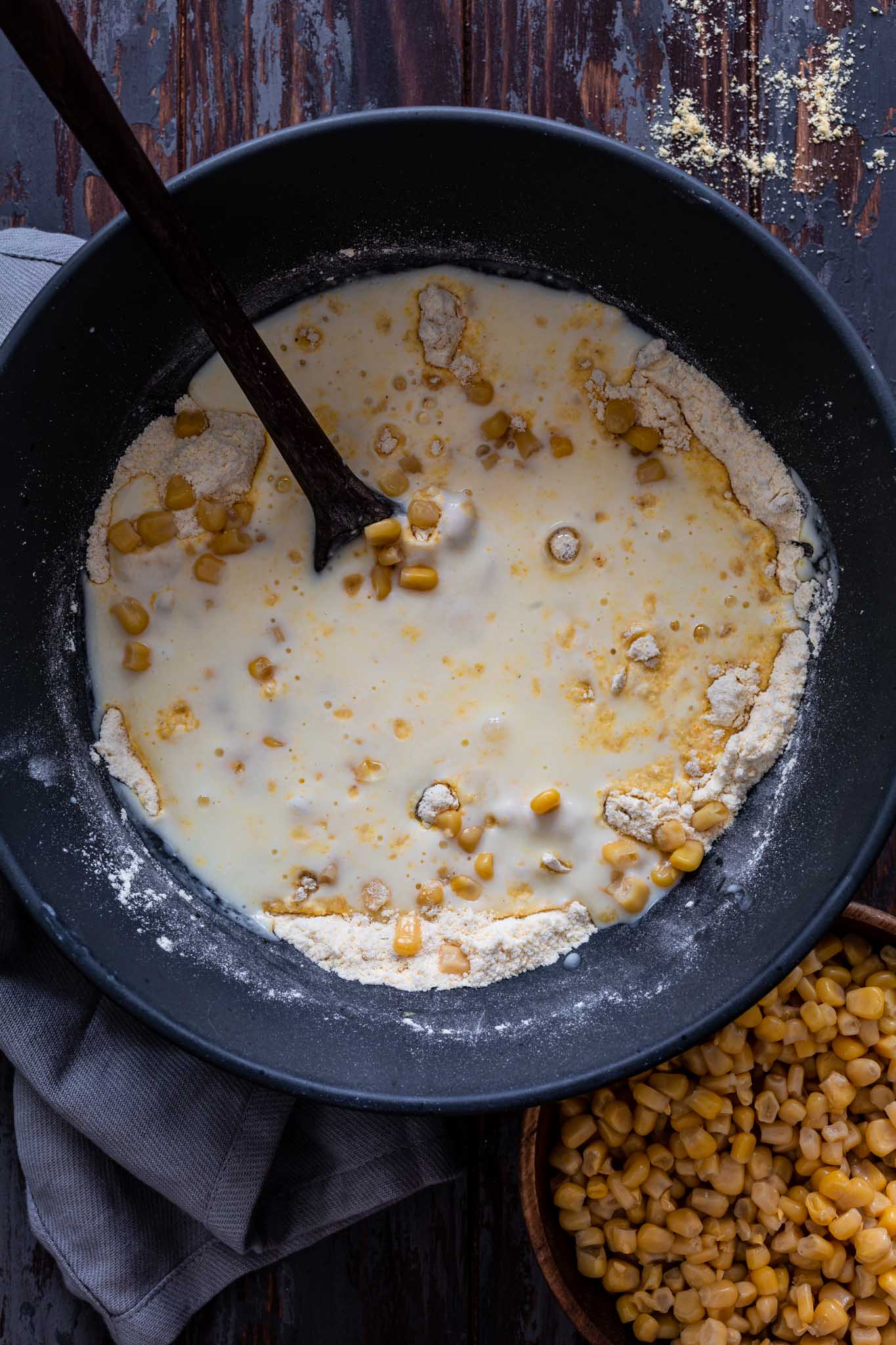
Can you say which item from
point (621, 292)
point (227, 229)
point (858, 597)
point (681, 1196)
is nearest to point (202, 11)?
point (227, 229)

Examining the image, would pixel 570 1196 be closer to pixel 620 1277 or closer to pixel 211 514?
pixel 620 1277

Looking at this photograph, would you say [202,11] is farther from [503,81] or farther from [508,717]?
[508,717]

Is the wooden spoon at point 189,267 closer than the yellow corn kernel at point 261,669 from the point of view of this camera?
Yes

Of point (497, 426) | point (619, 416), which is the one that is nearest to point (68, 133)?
point (497, 426)

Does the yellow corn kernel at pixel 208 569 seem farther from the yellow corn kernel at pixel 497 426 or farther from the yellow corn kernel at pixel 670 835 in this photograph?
the yellow corn kernel at pixel 670 835

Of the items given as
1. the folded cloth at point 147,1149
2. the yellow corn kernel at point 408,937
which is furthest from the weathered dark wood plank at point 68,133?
the yellow corn kernel at point 408,937
